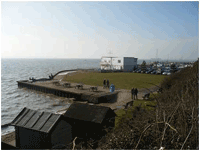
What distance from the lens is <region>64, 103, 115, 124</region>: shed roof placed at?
34.8ft

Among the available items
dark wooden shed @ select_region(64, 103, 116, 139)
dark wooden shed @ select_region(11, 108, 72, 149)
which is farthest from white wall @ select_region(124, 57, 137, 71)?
dark wooden shed @ select_region(11, 108, 72, 149)

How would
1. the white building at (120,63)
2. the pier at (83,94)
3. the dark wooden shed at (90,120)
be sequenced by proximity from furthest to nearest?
the white building at (120,63) → the pier at (83,94) → the dark wooden shed at (90,120)

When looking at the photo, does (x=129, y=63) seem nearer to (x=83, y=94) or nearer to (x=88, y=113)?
(x=83, y=94)

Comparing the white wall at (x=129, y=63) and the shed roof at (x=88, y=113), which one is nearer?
the shed roof at (x=88, y=113)

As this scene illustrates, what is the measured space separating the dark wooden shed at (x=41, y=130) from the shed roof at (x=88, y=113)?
2.80 ft

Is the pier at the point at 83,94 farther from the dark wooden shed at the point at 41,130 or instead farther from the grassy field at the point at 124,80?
the dark wooden shed at the point at 41,130

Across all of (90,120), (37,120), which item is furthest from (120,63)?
(37,120)

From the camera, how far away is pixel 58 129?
33.0ft

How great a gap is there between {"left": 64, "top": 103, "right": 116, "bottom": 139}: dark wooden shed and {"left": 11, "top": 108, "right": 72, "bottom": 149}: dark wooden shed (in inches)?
18.9

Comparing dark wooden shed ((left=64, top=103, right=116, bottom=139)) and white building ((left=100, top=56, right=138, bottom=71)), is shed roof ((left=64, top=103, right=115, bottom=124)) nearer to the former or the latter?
dark wooden shed ((left=64, top=103, right=116, bottom=139))

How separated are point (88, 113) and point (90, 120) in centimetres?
66

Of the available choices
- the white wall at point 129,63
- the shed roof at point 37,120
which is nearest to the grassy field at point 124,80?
the white wall at point 129,63

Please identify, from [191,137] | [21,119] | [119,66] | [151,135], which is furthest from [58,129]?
[119,66]

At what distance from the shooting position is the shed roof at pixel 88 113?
1062 centimetres
